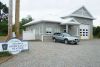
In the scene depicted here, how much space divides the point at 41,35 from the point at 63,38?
529 cm

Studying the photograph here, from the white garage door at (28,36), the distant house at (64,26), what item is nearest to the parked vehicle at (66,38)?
the distant house at (64,26)

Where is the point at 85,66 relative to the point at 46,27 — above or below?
below

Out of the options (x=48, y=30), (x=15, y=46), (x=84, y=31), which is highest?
(x=48, y=30)

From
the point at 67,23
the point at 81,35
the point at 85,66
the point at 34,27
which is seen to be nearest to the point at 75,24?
the point at 67,23

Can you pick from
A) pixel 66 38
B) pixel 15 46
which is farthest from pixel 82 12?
pixel 15 46

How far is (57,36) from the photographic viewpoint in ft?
89.9

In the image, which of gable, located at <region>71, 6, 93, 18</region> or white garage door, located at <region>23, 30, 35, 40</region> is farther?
gable, located at <region>71, 6, 93, 18</region>

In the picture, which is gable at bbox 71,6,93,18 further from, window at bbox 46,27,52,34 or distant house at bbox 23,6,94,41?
window at bbox 46,27,52,34

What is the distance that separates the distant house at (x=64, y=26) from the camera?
3041cm

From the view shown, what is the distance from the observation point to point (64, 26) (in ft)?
108

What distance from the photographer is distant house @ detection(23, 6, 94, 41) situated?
3041 centimetres

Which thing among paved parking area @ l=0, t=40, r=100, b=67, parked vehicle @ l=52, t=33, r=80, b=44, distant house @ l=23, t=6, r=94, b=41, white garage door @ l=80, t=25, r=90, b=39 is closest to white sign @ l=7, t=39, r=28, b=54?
paved parking area @ l=0, t=40, r=100, b=67

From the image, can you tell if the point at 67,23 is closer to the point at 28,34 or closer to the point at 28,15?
the point at 28,34

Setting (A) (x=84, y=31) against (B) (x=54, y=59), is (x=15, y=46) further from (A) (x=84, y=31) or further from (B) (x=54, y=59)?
(A) (x=84, y=31)
